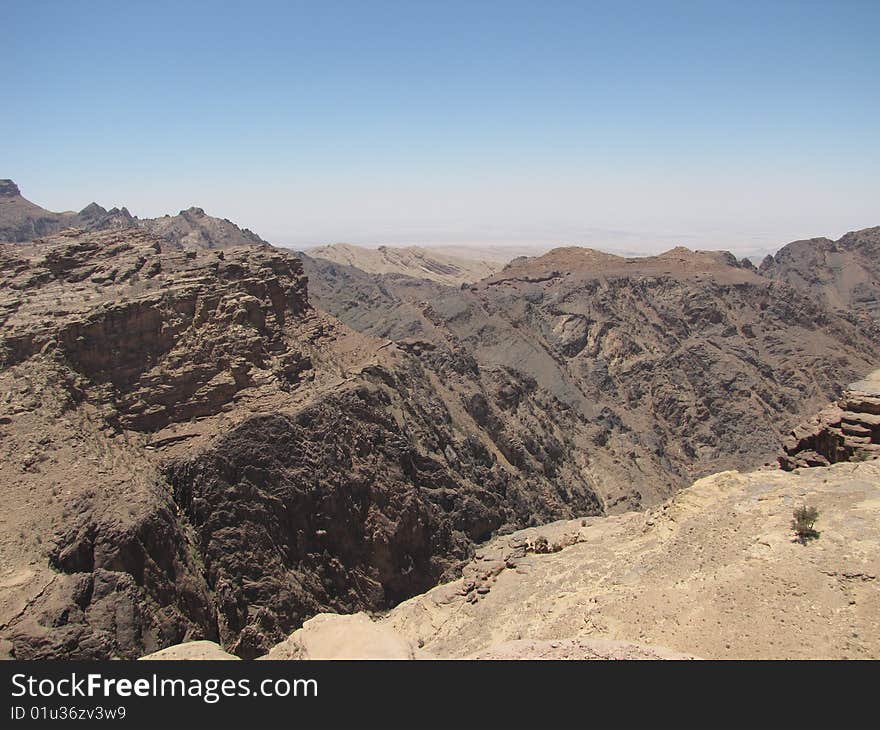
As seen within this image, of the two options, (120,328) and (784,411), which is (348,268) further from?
(120,328)

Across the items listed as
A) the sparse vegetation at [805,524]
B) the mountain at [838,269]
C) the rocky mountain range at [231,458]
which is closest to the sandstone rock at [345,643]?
the rocky mountain range at [231,458]

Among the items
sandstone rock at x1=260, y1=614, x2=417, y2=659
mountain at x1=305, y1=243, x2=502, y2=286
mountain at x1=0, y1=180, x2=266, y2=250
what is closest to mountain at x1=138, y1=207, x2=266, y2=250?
mountain at x1=0, y1=180, x2=266, y2=250

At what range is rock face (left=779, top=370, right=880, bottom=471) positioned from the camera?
19016 millimetres

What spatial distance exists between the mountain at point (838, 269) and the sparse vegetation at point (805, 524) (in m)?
92.0

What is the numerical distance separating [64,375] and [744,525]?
21.9 metres

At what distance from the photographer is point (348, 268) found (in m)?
115

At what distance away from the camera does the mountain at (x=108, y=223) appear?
92.5 meters

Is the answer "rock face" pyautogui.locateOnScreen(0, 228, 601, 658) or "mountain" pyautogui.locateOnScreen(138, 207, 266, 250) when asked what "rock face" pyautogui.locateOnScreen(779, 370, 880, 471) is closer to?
"rock face" pyautogui.locateOnScreen(0, 228, 601, 658)

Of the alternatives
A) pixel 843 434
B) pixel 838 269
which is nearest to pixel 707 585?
pixel 843 434

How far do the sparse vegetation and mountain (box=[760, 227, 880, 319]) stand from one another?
9197 centimetres

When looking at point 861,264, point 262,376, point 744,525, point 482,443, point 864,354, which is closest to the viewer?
point 744,525

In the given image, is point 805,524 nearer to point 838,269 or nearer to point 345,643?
point 345,643

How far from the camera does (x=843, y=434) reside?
64.1 ft
